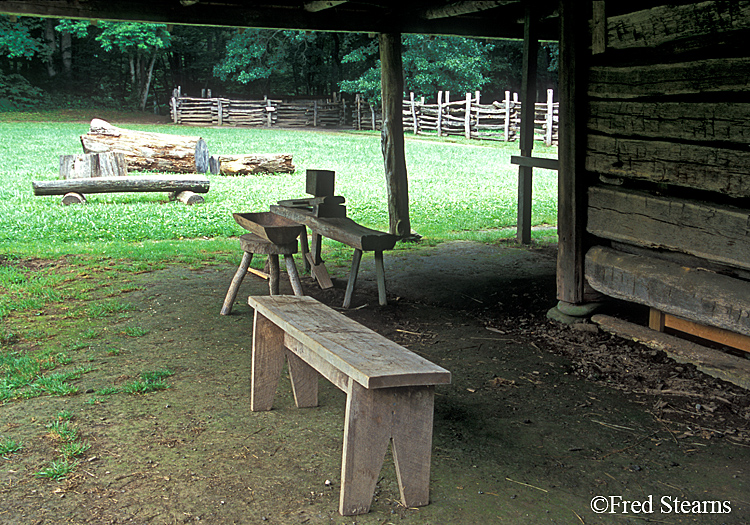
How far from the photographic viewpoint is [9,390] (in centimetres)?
420

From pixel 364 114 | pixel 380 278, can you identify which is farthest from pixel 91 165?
pixel 364 114

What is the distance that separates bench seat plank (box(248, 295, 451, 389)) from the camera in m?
2.76

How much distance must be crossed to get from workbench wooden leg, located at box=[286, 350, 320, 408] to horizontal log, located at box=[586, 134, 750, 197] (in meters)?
2.81

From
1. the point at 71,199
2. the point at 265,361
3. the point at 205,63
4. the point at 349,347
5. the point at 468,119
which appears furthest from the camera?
the point at 205,63

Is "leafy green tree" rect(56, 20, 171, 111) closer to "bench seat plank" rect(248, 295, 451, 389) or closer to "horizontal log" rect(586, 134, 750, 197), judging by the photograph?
"horizontal log" rect(586, 134, 750, 197)

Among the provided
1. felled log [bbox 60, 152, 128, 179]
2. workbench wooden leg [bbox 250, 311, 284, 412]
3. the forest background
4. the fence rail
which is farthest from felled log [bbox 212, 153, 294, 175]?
the forest background

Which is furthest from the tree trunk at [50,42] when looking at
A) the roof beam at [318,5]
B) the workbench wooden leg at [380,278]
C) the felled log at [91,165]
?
the workbench wooden leg at [380,278]

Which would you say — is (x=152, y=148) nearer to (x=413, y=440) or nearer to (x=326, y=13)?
(x=326, y=13)

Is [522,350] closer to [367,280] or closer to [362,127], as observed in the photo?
[367,280]

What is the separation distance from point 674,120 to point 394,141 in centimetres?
487

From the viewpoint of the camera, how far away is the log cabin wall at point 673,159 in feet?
14.0

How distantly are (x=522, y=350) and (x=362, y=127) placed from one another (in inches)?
1228

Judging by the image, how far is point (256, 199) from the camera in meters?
12.6

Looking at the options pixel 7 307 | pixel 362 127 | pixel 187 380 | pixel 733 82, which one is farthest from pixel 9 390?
pixel 362 127
